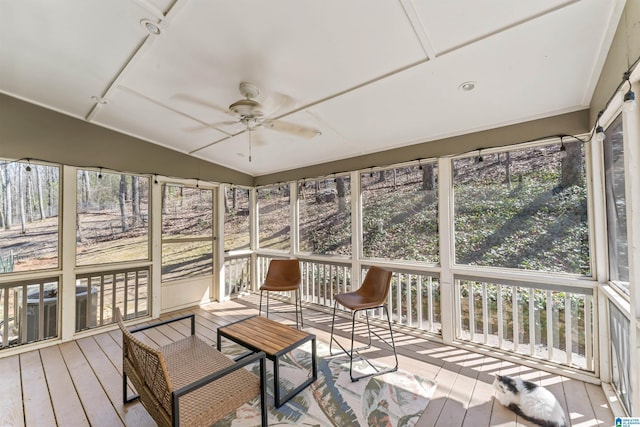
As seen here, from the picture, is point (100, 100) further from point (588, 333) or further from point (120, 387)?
point (588, 333)

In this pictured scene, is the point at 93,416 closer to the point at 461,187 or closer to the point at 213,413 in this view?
the point at 213,413

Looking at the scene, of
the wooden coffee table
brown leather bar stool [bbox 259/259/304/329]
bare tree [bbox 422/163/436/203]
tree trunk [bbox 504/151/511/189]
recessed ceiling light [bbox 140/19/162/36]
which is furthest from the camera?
brown leather bar stool [bbox 259/259/304/329]

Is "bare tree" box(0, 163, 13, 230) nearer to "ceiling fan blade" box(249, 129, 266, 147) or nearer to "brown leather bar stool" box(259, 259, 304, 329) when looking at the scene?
"ceiling fan blade" box(249, 129, 266, 147)

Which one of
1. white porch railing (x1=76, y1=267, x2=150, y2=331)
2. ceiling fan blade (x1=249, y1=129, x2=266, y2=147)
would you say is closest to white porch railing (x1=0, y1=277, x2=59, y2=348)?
white porch railing (x1=76, y1=267, x2=150, y2=331)

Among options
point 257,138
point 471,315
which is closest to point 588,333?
point 471,315

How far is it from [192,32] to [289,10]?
733 millimetres

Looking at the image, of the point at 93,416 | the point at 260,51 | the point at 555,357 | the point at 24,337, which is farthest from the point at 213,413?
the point at 24,337

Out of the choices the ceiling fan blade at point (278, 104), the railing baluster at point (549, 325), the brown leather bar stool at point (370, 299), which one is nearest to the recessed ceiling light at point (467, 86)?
the ceiling fan blade at point (278, 104)

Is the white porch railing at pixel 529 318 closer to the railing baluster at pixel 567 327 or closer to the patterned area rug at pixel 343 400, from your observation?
the railing baluster at pixel 567 327

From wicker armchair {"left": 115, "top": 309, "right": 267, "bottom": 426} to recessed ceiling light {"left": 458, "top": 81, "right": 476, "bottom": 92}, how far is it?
2510 mm

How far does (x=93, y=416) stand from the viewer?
1920 mm

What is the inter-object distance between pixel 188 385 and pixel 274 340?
969 mm

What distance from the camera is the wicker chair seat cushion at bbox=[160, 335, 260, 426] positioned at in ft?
4.75

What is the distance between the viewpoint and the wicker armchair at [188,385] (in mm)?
1340
